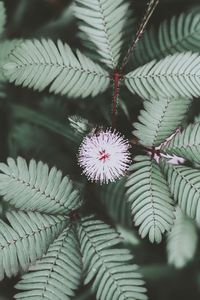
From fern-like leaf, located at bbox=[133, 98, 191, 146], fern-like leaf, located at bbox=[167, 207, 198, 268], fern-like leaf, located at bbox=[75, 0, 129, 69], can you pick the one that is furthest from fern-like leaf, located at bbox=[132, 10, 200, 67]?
fern-like leaf, located at bbox=[167, 207, 198, 268]

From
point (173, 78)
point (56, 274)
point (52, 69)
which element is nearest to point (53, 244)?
point (56, 274)

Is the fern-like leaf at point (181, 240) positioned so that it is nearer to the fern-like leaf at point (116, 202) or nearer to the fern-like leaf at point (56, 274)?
the fern-like leaf at point (116, 202)

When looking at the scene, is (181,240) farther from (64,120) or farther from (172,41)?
(172,41)

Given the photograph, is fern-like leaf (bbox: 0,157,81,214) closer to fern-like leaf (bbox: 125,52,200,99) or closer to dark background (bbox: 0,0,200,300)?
fern-like leaf (bbox: 125,52,200,99)

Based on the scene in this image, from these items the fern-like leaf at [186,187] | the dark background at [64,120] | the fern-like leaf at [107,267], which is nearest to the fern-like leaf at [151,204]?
the fern-like leaf at [186,187]

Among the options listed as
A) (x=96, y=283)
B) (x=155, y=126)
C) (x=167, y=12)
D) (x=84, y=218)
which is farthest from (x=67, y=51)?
(x=167, y=12)

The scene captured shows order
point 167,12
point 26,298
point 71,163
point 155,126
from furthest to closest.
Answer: point 167,12, point 71,163, point 155,126, point 26,298

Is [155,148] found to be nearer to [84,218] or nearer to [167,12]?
[84,218]
